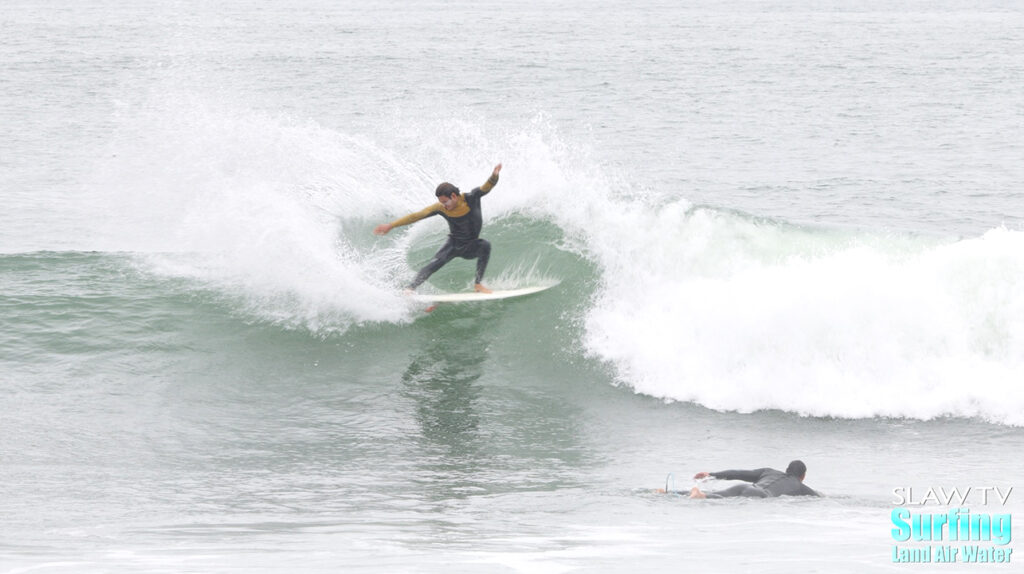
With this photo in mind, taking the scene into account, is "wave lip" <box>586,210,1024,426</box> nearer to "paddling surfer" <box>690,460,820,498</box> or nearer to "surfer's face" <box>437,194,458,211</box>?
"surfer's face" <box>437,194,458,211</box>

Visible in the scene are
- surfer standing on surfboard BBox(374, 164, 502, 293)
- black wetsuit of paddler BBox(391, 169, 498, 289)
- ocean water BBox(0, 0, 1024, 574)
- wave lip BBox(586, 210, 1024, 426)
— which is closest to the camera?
ocean water BBox(0, 0, 1024, 574)

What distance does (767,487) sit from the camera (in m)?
8.85

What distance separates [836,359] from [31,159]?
21.8 metres

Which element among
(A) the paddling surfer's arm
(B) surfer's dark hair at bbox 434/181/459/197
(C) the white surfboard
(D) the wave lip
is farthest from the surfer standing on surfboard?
(A) the paddling surfer's arm

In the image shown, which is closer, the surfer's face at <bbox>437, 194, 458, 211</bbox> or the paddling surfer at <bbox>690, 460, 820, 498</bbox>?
the paddling surfer at <bbox>690, 460, 820, 498</bbox>

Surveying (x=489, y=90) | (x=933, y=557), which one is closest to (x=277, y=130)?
(x=933, y=557)

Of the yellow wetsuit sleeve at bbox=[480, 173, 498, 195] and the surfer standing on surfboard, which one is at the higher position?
the yellow wetsuit sleeve at bbox=[480, 173, 498, 195]

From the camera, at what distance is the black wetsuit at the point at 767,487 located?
8.77 metres

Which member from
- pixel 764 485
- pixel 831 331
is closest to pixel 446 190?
pixel 831 331

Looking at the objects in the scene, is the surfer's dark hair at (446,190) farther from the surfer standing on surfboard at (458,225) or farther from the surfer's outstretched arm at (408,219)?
the surfer's outstretched arm at (408,219)

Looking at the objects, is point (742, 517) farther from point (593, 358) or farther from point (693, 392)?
point (593, 358)

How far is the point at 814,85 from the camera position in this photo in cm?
4134

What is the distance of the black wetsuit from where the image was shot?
8.77 m

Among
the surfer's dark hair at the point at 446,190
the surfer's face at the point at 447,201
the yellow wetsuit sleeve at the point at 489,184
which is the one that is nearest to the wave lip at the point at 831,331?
the yellow wetsuit sleeve at the point at 489,184
